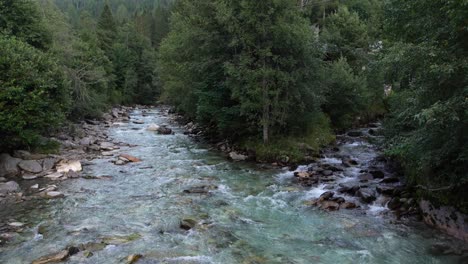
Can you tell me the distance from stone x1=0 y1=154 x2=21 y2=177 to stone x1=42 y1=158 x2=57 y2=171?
1178 mm

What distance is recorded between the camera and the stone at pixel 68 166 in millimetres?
19075

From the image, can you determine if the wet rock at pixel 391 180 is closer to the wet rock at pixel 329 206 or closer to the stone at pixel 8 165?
the wet rock at pixel 329 206

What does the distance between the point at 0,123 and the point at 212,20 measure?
14.2 meters

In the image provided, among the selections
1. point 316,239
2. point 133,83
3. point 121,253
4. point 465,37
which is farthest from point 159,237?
point 133,83

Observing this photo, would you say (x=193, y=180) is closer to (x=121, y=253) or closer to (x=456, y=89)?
(x=121, y=253)

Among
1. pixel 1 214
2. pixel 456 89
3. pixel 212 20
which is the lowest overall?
pixel 1 214

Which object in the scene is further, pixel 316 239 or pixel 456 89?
pixel 316 239

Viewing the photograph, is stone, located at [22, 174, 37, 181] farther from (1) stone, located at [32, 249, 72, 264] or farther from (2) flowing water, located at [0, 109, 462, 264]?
(1) stone, located at [32, 249, 72, 264]

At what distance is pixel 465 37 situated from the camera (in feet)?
32.9

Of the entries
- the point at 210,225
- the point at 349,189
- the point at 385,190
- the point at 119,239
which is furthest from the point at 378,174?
the point at 119,239

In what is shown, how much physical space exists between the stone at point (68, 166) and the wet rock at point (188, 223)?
378 inches

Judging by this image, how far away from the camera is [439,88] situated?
10180 mm

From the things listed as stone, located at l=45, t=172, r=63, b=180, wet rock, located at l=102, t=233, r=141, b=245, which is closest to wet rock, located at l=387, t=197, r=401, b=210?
wet rock, located at l=102, t=233, r=141, b=245

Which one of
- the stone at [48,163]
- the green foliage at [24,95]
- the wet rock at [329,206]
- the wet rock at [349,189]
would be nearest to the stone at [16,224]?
the stone at [48,163]
